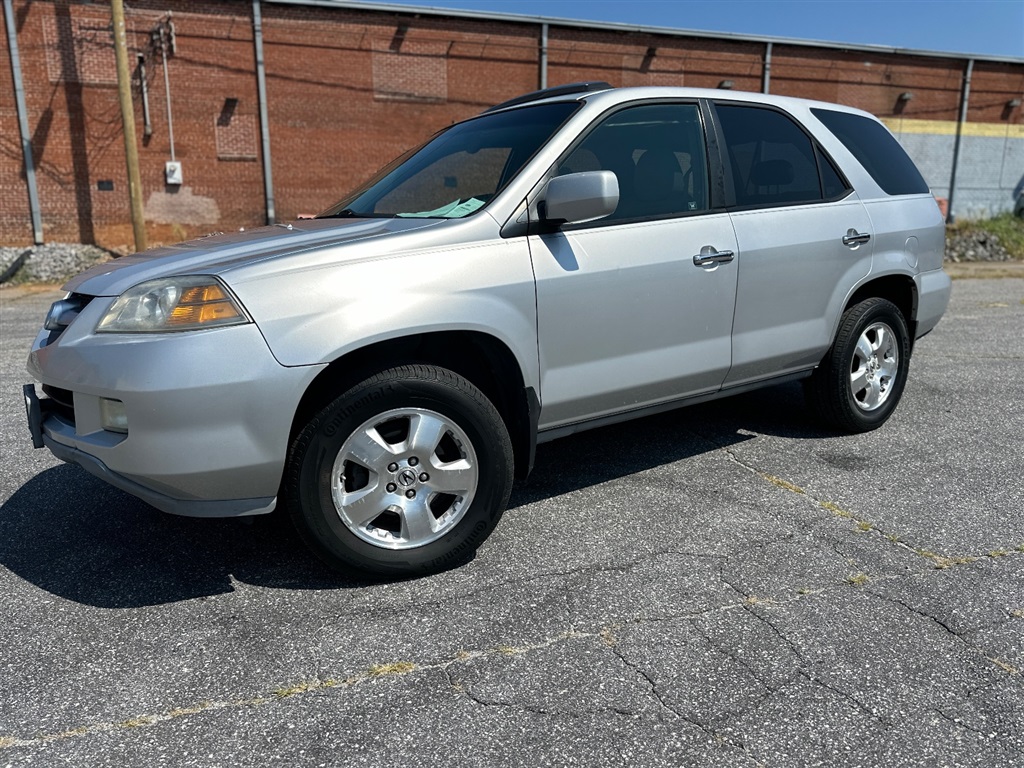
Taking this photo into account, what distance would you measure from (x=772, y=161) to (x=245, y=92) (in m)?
18.7

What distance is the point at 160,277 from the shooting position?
275cm

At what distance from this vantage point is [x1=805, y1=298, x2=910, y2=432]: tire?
4.44m

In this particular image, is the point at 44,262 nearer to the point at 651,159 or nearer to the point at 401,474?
the point at 651,159

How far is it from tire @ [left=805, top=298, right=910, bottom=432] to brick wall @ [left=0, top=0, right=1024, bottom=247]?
17.9 meters

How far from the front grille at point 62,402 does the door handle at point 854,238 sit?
377 centimetres

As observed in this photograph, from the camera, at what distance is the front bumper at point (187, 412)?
2559 mm

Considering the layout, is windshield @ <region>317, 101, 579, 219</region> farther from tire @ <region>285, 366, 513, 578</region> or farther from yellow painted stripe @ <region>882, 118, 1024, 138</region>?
yellow painted stripe @ <region>882, 118, 1024, 138</region>

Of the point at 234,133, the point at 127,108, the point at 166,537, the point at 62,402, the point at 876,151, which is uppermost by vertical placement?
the point at 127,108

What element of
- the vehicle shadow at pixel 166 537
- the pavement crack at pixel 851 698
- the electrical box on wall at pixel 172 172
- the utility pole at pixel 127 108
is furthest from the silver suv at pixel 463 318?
the electrical box on wall at pixel 172 172

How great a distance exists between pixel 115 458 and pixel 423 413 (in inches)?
41.2

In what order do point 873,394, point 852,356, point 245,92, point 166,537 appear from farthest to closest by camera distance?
point 245,92, point 873,394, point 852,356, point 166,537

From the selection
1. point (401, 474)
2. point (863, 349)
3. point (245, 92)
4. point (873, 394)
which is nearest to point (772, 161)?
point (863, 349)

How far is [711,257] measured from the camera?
12.0 ft

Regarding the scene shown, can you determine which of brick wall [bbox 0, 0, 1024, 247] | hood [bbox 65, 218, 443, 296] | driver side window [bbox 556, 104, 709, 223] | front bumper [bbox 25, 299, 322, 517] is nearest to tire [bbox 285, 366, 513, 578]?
front bumper [bbox 25, 299, 322, 517]
